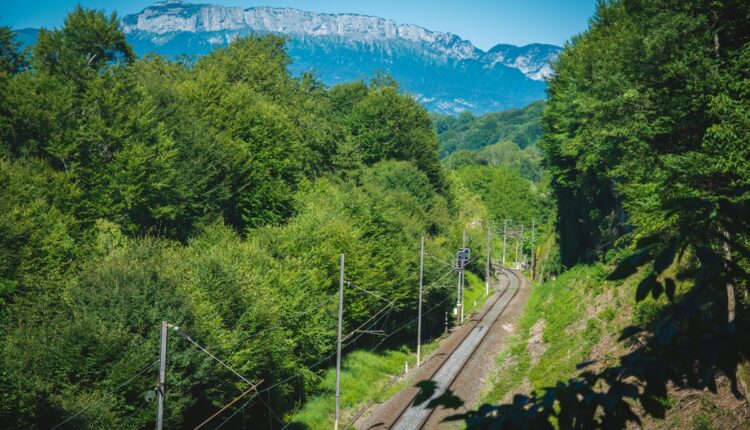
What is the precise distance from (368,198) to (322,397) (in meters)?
19.9

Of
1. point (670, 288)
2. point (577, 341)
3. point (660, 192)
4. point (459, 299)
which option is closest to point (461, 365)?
point (577, 341)

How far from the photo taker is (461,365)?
3947cm

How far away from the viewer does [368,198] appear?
49.2 m

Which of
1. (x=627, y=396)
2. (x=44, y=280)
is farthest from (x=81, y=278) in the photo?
(x=627, y=396)

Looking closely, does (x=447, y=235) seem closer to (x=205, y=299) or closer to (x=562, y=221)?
(x=562, y=221)

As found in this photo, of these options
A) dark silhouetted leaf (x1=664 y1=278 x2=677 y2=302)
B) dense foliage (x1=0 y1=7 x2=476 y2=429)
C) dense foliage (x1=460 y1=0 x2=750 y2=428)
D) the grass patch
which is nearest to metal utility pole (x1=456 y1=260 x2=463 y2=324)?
dense foliage (x1=0 y1=7 x2=476 y2=429)

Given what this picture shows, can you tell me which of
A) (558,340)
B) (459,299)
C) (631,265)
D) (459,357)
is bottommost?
(459,357)

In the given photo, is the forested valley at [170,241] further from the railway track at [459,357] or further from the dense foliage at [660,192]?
the dense foliage at [660,192]

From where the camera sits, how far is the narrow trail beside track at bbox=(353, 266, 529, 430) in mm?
30062

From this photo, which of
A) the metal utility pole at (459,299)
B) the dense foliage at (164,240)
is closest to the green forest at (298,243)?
the dense foliage at (164,240)

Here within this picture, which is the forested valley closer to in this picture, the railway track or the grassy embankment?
the railway track

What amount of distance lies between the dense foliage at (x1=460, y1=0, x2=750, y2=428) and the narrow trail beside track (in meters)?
8.77

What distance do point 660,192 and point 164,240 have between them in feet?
88.5

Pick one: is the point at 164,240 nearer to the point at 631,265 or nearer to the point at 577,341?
the point at 577,341
